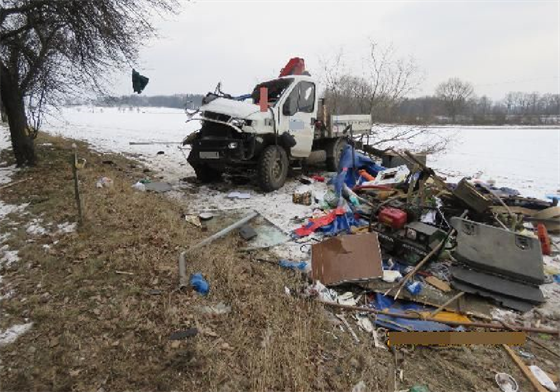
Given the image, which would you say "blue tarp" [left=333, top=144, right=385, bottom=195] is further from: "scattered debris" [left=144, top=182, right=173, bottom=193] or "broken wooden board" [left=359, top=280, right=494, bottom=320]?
"scattered debris" [left=144, top=182, right=173, bottom=193]

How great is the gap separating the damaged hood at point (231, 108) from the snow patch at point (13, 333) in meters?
4.65

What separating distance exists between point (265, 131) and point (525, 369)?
17.7ft

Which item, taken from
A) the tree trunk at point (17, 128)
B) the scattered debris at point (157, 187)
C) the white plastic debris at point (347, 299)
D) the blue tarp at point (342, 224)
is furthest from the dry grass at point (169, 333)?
the tree trunk at point (17, 128)

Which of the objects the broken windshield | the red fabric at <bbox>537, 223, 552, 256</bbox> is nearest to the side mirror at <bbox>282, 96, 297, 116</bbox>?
the broken windshield

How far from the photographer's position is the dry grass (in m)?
2.34

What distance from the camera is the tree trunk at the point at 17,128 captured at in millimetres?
7867

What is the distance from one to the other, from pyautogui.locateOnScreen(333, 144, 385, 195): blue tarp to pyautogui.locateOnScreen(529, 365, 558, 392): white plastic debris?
4.10 metres

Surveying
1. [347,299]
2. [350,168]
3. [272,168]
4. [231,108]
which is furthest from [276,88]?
[347,299]

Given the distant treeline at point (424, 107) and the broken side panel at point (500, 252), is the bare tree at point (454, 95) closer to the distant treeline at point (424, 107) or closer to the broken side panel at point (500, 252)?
the distant treeline at point (424, 107)

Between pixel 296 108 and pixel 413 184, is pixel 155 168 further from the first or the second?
pixel 413 184

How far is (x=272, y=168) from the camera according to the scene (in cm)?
690

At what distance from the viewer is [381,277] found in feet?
12.5

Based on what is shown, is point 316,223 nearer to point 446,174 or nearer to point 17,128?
point 446,174

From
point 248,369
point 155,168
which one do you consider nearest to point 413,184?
point 248,369
